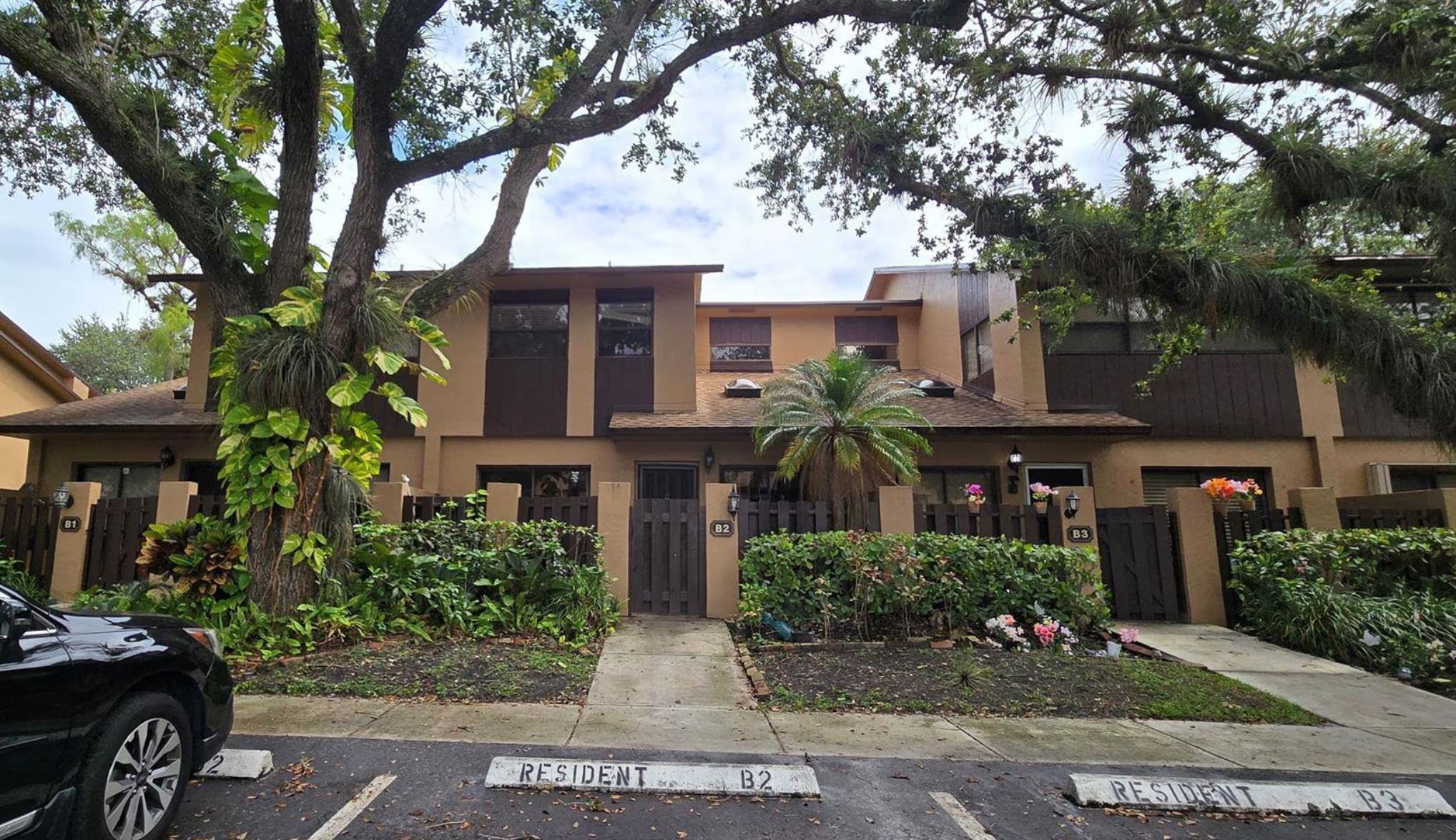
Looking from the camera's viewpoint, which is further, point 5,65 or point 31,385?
point 31,385

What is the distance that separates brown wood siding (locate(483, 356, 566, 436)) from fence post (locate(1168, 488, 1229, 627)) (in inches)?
384

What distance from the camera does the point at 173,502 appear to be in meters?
9.07

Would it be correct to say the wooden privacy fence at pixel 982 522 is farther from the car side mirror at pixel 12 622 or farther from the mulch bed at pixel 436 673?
the car side mirror at pixel 12 622

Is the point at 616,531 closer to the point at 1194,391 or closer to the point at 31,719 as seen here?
the point at 31,719

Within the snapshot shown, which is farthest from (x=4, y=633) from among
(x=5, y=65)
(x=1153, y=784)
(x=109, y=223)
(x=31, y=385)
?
(x=109, y=223)

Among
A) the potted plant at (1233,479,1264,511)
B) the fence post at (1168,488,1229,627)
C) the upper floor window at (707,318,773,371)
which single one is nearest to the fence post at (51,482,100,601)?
the upper floor window at (707,318,773,371)

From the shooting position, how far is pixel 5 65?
9.16 meters

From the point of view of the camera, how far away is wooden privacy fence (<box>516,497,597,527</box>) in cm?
952

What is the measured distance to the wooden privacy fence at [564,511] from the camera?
952 cm

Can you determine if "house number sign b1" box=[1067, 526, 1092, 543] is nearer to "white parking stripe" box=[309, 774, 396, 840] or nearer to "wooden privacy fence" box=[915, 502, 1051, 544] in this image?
"wooden privacy fence" box=[915, 502, 1051, 544]

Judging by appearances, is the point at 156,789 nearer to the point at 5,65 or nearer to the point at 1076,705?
the point at 1076,705

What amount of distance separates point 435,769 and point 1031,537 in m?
7.56

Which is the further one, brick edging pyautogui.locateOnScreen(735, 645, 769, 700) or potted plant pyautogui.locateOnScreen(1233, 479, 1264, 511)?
potted plant pyautogui.locateOnScreen(1233, 479, 1264, 511)

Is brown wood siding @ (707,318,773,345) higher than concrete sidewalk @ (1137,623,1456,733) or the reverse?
higher
